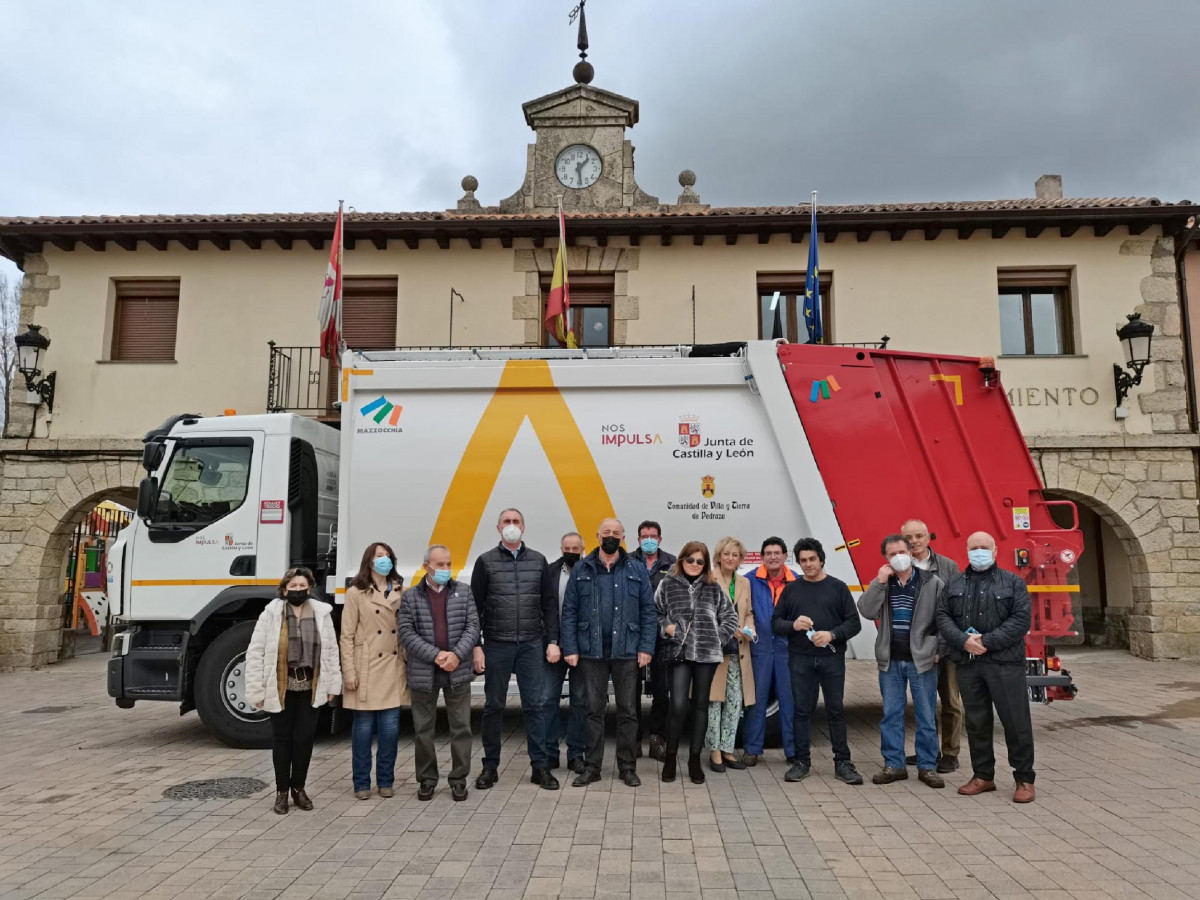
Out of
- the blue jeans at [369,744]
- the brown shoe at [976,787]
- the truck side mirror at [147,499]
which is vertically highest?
the truck side mirror at [147,499]

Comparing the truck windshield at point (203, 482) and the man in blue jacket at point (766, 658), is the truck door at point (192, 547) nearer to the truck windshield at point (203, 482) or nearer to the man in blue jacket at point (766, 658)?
the truck windshield at point (203, 482)

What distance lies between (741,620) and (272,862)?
329 centimetres

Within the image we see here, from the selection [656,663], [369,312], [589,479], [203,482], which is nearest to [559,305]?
[369,312]

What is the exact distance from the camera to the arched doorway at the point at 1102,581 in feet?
39.4

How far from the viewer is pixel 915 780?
5.62 meters

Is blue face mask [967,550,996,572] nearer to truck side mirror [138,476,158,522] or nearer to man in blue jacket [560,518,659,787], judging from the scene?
man in blue jacket [560,518,659,787]

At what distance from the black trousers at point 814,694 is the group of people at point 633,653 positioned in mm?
13

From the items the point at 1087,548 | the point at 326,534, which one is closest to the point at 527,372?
the point at 326,534

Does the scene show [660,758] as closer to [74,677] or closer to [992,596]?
[992,596]

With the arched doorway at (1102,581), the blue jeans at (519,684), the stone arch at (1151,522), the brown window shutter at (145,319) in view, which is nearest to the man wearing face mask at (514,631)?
the blue jeans at (519,684)

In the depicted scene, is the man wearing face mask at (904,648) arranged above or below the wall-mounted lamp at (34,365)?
below

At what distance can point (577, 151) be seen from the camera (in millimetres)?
13922

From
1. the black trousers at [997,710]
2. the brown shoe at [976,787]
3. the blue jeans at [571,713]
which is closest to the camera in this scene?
the black trousers at [997,710]

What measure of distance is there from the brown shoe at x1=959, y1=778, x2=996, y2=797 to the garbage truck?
145 cm
